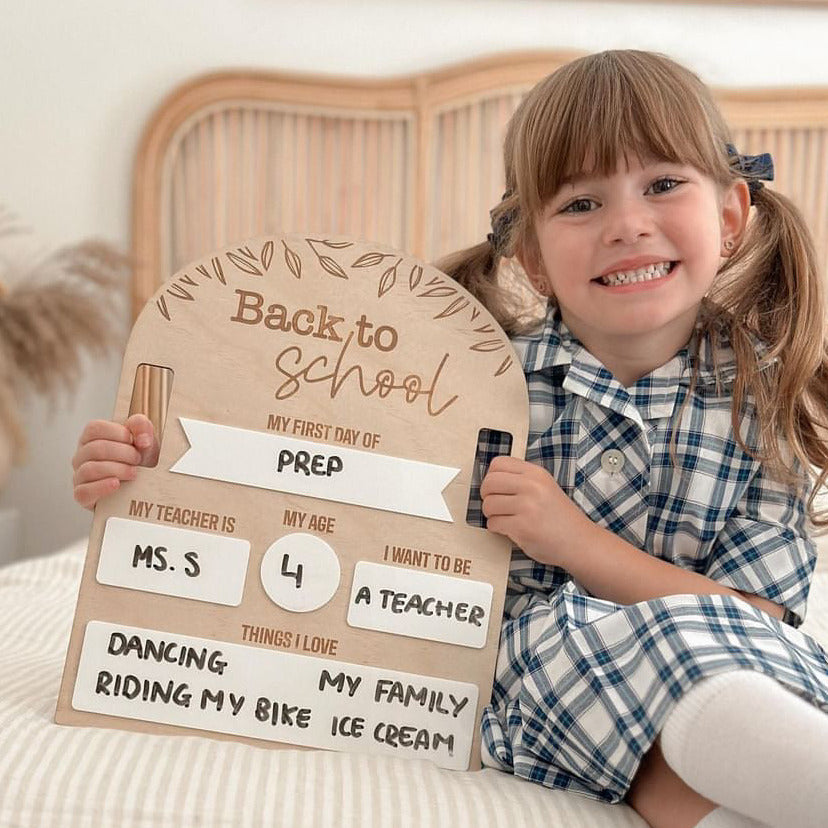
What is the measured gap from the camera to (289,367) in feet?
2.97

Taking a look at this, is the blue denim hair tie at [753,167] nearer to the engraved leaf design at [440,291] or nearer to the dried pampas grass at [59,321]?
the engraved leaf design at [440,291]

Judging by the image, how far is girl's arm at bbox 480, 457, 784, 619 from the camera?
34.9 inches

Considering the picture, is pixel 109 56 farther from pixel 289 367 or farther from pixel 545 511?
pixel 545 511

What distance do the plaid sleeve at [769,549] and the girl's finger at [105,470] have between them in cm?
54

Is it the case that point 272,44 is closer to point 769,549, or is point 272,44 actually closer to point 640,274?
point 640,274

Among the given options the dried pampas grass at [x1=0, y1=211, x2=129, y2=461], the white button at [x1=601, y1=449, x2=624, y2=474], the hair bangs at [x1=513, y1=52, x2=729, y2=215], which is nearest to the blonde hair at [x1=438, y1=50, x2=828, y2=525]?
the hair bangs at [x1=513, y1=52, x2=729, y2=215]

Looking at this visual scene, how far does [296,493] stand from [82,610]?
20 centimetres

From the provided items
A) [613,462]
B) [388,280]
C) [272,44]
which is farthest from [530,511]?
[272,44]

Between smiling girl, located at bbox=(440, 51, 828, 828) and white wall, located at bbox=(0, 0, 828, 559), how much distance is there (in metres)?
1.32

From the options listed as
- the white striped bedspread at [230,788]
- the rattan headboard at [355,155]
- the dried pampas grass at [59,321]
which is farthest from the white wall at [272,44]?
the white striped bedspread at [230,788]

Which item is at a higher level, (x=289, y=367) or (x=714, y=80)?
(x=714, y=80)

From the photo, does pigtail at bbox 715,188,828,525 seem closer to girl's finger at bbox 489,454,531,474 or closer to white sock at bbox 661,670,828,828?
girl's finger at bbox 489,454,531,474

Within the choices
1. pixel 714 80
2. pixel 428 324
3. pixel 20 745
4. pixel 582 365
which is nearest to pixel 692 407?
pixel 582 365

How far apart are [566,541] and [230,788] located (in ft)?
1.17
